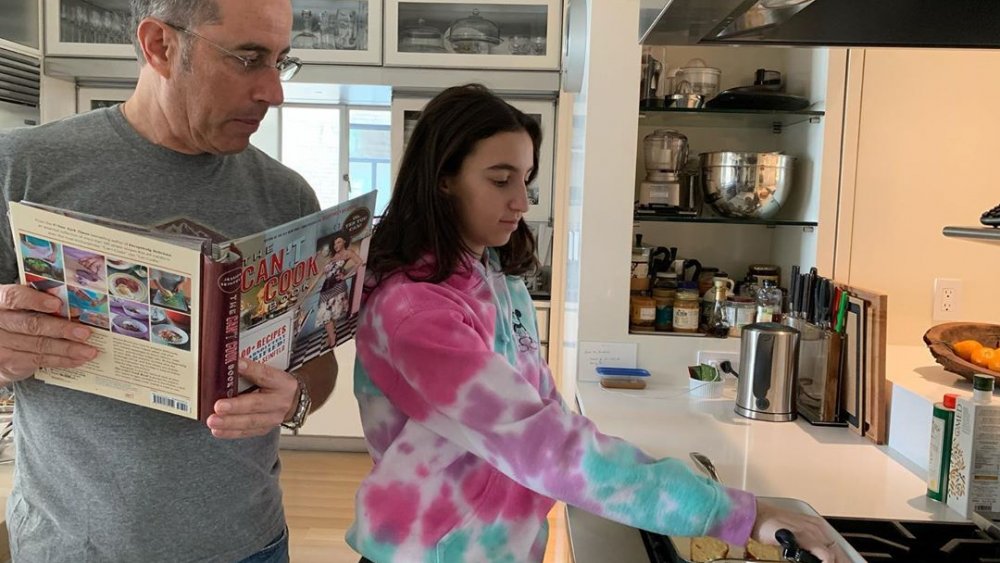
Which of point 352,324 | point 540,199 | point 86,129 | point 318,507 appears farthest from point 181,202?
point 540,199

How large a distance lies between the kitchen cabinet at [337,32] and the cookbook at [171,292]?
241cm

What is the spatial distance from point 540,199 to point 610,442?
8.25 feet

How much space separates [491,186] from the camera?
1076 mm

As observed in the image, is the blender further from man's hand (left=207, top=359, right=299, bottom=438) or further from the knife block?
man's hand (left=207, top=359, right=299, bottom=438)

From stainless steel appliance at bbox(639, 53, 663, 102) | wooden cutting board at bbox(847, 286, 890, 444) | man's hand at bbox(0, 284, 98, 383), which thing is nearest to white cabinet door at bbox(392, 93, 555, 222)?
stainless steel appliance at bbox(639, 53, 663, 102)

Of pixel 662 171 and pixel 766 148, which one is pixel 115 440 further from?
pixel 766 148

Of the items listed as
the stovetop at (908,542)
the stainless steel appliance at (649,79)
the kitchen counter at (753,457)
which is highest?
the stainless steel appliance at (649,79)

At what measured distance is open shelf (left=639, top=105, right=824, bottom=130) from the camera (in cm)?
203

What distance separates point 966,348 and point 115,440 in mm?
1549

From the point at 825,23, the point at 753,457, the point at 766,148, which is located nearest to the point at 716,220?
the point at 766,148

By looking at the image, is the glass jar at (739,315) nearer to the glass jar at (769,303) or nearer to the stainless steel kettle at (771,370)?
the glass jar at (769,303)

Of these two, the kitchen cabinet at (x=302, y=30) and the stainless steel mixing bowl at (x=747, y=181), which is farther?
the kitchen cabinet at (x=302, y=30)

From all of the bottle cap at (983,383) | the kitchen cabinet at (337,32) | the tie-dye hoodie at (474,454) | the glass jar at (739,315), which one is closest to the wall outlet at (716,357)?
the glass jar at (739,315)

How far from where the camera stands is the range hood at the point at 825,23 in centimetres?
94
